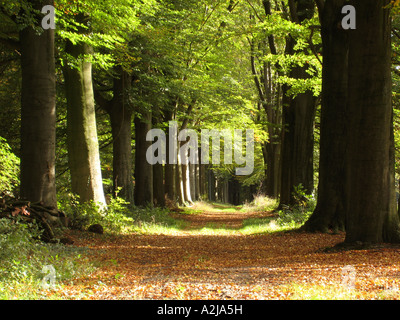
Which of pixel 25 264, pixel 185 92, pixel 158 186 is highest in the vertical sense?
pixel 185 92

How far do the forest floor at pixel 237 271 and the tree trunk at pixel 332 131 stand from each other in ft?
2.37

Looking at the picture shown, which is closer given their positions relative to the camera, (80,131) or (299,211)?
(80,131)

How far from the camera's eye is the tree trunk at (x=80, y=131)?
1341cm

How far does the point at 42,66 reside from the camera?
11.1 meters

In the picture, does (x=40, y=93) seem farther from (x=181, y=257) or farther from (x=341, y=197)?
(x=341, y=197)

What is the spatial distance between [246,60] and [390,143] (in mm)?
24856

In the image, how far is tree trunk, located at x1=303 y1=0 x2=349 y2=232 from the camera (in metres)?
12.5

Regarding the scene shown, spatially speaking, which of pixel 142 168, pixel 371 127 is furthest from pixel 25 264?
pixel 142 168

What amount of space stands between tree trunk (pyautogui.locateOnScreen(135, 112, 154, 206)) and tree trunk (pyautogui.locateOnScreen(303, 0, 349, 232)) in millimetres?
10423

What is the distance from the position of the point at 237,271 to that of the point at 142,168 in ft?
48.4

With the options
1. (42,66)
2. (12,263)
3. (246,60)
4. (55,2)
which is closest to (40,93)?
(42,66)

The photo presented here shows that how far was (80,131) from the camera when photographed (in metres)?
13.4

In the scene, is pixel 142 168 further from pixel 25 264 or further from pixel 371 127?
pixel 25 264

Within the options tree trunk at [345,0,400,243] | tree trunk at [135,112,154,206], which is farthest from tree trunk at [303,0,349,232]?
tree trunk at [135,112,154,206]
